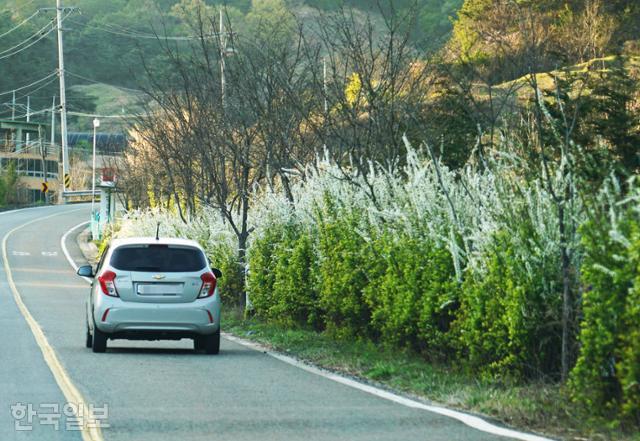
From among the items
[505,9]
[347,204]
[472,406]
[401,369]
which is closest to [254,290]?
[347,204]

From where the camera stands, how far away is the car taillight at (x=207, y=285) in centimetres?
1883

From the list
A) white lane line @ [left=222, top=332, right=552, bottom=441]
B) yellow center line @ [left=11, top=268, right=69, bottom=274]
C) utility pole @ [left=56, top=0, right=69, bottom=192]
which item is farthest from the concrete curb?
white lane line @ [left=222, top=332, right=552, bottom=441]

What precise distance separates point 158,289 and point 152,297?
0.48 feet

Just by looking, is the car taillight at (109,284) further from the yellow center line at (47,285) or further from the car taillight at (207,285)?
the yellow center line at (47,285)

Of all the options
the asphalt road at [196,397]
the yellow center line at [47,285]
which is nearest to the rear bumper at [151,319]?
the asphalt road at [196,397]

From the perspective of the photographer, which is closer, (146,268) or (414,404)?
(414,404)

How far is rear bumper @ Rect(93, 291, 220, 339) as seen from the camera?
60.0 feet

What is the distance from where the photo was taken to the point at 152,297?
18.5m

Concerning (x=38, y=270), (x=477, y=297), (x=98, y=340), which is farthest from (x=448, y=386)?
(x=38, y=270)

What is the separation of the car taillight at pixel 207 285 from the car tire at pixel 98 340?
1469 millimetres

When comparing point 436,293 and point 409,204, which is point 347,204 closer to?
point 409,204

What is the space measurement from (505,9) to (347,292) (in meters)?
44.8

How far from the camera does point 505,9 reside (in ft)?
201

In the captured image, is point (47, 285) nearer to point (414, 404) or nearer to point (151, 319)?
point (151, 319)
